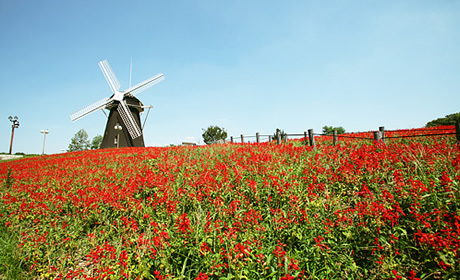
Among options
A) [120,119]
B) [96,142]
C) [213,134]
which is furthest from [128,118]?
[96,142]

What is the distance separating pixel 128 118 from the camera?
83.4 ft

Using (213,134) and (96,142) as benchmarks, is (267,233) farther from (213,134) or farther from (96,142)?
(96,142)

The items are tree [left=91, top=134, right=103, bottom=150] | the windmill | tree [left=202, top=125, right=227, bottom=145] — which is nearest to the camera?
the windmill

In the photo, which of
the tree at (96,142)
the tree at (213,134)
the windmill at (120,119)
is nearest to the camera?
the windmill at (120,119)

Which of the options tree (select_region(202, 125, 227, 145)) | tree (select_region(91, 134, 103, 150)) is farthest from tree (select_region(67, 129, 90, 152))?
tree (select_region(202, 125, 227, 145))

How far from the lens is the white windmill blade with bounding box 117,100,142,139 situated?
25328 mm

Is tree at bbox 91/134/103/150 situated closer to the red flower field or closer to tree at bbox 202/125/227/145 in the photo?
tree at bbox 202/125/227/145

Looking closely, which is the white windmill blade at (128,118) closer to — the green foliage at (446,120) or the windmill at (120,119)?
the windmill at (120,119)

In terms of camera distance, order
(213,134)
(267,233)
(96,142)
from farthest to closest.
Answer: (96,142) < (213,134) < (267,233)

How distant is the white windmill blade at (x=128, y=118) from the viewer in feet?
83.1

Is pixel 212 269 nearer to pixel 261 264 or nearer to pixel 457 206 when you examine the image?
pixel 261 264

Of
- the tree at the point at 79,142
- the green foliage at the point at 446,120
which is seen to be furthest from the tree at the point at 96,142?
the green foliage at the point at 446,120

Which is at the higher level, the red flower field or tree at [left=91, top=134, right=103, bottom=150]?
tree at [left=91, top=134, right=103, bottom=150]

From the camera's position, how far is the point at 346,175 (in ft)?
14.9
